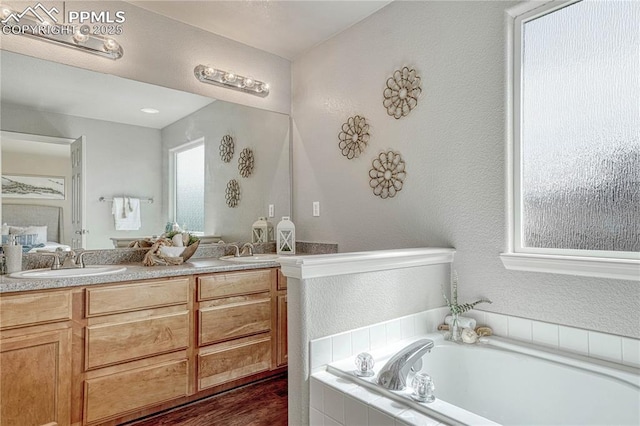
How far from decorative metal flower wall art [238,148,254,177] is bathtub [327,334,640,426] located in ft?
6.20

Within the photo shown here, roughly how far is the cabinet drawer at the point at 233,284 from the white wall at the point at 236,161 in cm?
61

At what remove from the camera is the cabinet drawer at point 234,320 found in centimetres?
226

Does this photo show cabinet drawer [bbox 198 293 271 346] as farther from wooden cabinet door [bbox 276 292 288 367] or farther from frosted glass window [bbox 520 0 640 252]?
frosted glass window [bbox 520 0 640 252]

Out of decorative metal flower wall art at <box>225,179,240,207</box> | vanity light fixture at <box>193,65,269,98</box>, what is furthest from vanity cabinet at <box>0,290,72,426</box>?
vanity light fixture at <box>193,65,269,98</box>

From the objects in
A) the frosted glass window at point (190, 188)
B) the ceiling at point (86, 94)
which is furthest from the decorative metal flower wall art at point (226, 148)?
the ceiling at point (86, 94)

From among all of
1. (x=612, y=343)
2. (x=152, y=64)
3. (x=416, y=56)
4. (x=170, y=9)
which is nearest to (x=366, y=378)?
(x=612, y=343)

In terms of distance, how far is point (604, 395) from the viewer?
1.43m

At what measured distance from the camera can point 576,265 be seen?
1.63 meters

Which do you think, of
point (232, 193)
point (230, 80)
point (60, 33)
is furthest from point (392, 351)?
point (60, 33)

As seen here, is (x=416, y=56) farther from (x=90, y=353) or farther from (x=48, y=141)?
(x=90, y=353)

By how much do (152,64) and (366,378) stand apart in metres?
2.40

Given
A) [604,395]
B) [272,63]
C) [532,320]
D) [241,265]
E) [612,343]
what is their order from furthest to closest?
[272,63] < [241,265] < [532,320] < [612,343] < [604,395]

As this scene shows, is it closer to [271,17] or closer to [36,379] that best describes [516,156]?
[271,17]

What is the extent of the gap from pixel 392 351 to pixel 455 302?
20.4 inches
